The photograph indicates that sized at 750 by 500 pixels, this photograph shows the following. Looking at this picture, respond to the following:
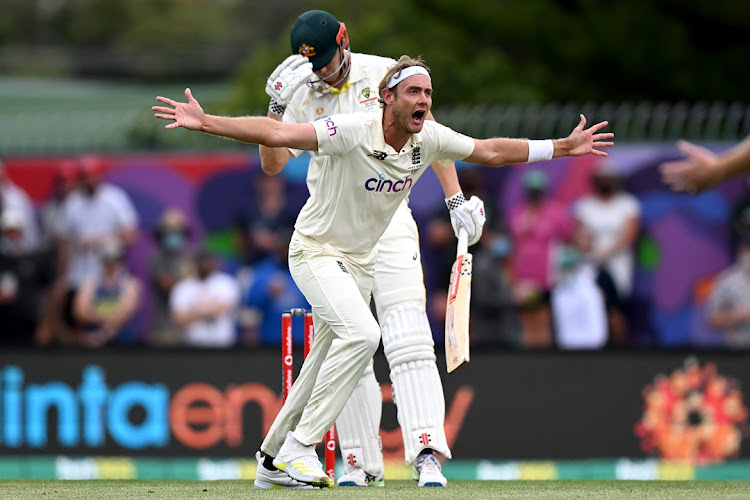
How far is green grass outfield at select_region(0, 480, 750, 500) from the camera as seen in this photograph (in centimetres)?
689

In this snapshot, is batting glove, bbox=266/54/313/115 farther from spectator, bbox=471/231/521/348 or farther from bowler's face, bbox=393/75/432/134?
spectator, bbox=471/231/521/348

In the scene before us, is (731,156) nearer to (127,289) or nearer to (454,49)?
(127,289)

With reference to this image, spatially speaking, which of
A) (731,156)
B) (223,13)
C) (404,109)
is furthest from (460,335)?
(223,13)

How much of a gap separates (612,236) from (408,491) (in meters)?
6.45

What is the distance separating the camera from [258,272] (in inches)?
538

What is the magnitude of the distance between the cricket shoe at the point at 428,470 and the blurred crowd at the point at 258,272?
460 centimetres

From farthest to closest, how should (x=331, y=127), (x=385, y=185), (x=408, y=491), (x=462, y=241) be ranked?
(x=462, y=241) → (x=385, y=185) → (x=408, y=491) → (x=331, y=127)

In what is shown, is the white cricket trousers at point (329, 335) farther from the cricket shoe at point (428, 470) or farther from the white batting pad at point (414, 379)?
the cricket shoe at point (428, 470)

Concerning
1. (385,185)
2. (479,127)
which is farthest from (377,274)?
(479,127)

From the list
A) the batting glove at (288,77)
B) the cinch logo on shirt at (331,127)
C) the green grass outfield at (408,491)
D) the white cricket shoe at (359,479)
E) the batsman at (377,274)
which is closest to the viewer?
the green grass outfield at (408,491)

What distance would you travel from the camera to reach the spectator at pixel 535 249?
1316 centimetres

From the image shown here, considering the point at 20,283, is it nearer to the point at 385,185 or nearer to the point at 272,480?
the point at 272,480

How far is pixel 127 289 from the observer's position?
14398mm

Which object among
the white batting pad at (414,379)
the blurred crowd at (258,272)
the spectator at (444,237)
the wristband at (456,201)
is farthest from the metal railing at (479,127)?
the white batting pad at (414,379)
